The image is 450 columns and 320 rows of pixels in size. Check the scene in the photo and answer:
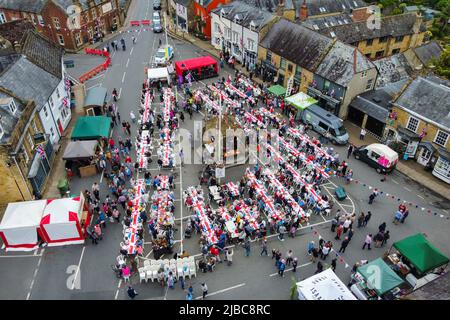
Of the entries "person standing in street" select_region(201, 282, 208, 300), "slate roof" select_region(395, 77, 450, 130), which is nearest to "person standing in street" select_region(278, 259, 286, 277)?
"person standing in street" select_region(201, 282, 208, 300)

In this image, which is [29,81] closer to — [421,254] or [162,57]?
[162,57]

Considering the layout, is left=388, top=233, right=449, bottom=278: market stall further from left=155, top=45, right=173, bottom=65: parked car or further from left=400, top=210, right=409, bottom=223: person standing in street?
left=155, top=45, right=173, bottom=65: parked car

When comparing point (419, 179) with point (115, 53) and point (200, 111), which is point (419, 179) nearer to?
point (200, 111)

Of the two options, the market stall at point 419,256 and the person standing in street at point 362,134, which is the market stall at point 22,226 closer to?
the market stall at point 419,256

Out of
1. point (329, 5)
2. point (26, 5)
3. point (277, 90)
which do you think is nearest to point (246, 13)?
point (277, 90)

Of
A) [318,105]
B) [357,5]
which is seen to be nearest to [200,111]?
[318,105]

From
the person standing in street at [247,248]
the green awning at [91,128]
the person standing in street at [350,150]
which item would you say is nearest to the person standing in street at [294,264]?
the person standing in street at [247,248]
